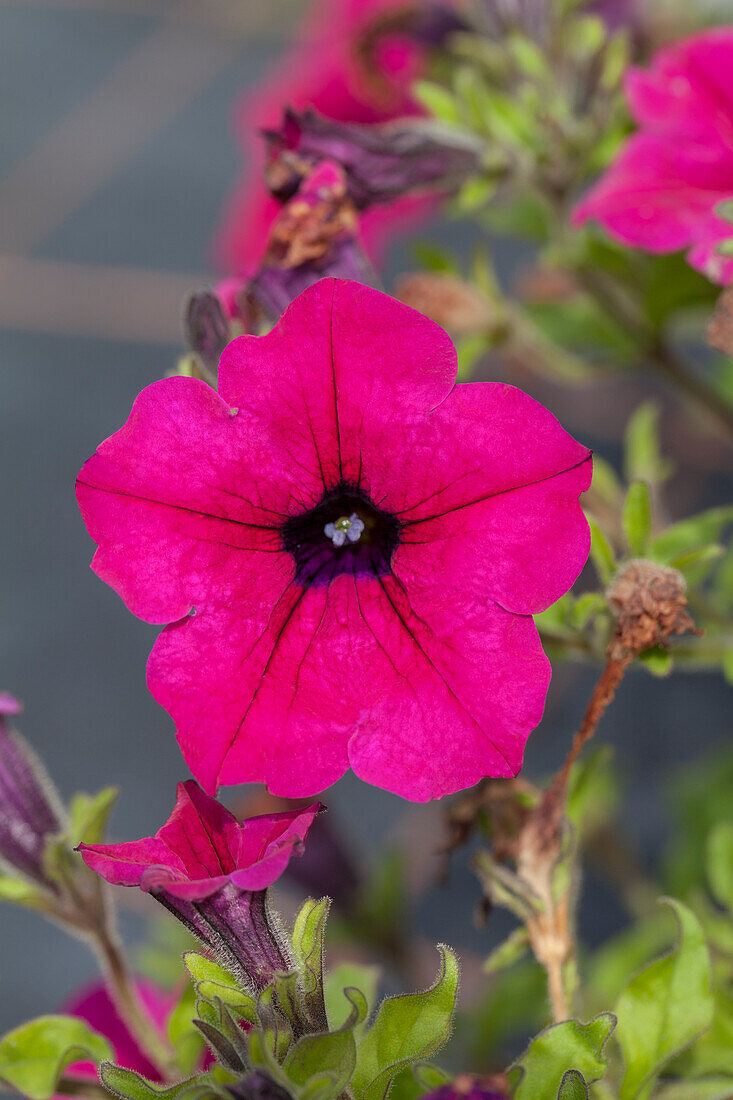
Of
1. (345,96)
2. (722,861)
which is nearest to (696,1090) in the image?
(722,861)

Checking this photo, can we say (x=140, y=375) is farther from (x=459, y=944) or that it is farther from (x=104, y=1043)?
(x=104, y=1043)

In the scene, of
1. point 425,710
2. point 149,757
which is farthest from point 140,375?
point 425,710

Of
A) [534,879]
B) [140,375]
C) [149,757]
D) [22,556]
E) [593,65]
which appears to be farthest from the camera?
[140,375]

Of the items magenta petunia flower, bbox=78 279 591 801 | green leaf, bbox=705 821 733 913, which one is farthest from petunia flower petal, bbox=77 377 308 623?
green leaf, bbox=705 821 733 913

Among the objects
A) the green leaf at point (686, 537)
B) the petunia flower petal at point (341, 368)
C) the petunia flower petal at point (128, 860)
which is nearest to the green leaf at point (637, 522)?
the green leaf at point (686, 537)

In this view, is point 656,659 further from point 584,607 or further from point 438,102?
point 438,102

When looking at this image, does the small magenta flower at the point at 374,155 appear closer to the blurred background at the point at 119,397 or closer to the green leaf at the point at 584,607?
the green leaf at the point at 584,607
